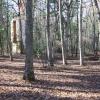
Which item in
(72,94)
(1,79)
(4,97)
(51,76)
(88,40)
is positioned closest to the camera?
(4,97)

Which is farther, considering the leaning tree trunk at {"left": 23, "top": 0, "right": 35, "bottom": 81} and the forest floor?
the leaning tree trunk at {"left": 23, "top": 0, "right": 35, "bottom": 81}

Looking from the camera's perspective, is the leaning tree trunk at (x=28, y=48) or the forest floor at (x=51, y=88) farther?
the leaning tree trunk at (x=28, y=48)

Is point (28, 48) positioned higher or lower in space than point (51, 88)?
higher

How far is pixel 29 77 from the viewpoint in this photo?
46.8 feet

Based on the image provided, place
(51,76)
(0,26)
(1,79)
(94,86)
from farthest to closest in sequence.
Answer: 1. (0,26)
2. (51,76)
3. (1,79)
4. (94,86)

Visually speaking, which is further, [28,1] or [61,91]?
[28,1]

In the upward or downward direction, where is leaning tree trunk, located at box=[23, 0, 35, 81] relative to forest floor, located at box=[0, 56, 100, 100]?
upward

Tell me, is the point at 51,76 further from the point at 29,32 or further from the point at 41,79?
the point at 29,32

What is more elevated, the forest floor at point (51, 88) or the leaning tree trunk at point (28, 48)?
the leaning tree trunk at point (28, 48)

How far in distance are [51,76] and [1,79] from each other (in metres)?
2.79

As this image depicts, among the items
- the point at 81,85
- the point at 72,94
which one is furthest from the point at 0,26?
the point at 72,94

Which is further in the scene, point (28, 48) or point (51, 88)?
point (28, 48)

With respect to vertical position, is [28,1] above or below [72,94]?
above

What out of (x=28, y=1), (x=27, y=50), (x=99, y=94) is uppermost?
(x=28, y=1)
